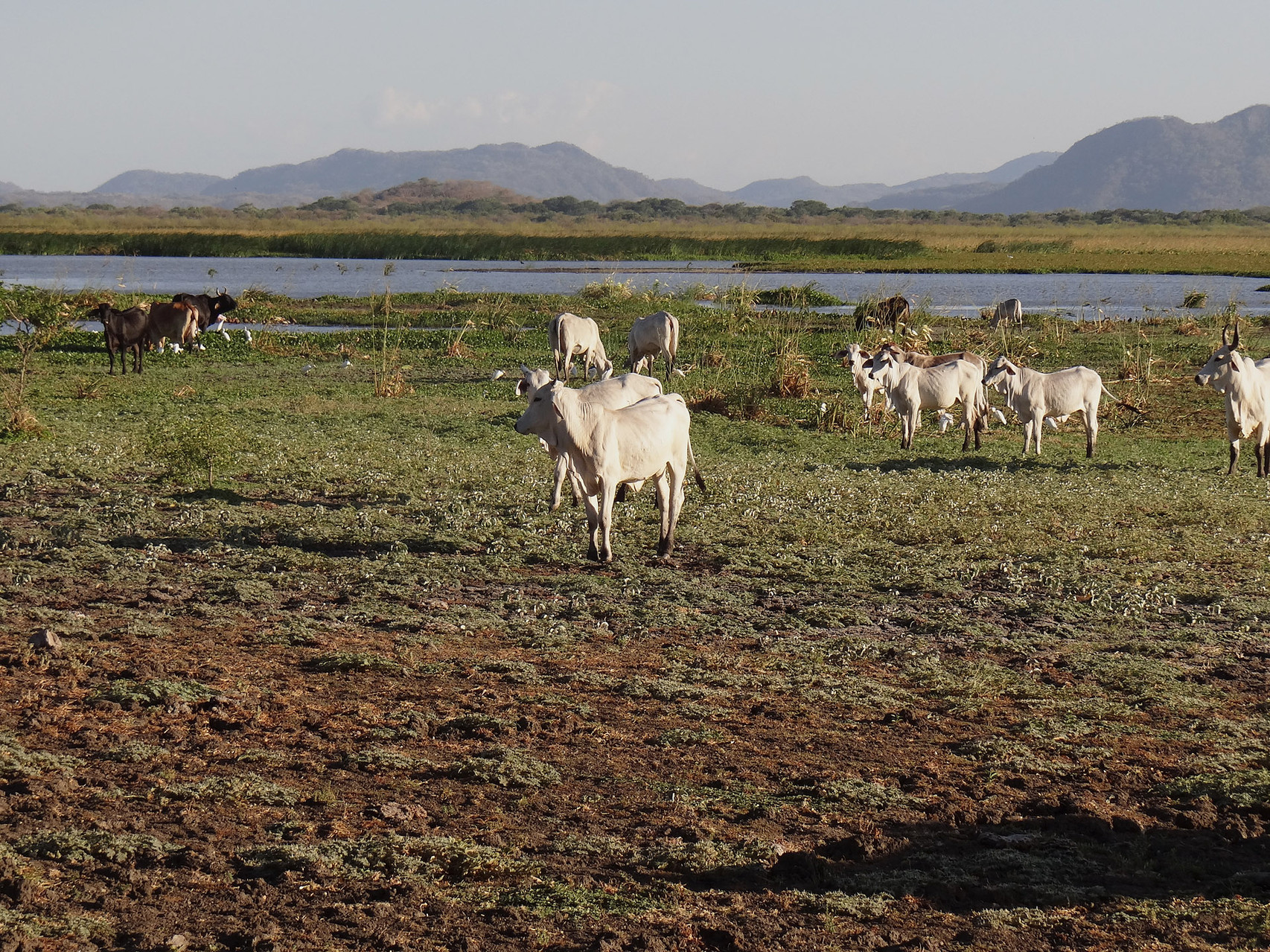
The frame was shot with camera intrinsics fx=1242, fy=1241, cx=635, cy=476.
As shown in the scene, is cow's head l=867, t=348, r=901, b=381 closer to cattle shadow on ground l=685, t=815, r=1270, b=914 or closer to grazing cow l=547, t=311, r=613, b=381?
grazing cow l=547, t=311, r=613, b=381

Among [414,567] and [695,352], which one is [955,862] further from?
[695,352]

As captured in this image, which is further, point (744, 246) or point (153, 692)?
point (744, 246)

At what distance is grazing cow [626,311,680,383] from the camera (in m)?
24.7

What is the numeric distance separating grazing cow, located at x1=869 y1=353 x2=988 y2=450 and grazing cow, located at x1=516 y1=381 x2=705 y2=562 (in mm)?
8384

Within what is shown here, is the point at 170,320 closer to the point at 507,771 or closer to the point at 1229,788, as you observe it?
the point at 507,771

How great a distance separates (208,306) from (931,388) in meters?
17.8

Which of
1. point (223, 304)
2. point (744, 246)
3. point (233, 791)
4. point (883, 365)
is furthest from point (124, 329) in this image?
point (744, 246)

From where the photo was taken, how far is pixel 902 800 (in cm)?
591

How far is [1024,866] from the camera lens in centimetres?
522

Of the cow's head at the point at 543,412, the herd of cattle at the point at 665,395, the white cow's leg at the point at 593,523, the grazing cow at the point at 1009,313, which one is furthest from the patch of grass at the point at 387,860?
the grazing cow at the point at 1009,313

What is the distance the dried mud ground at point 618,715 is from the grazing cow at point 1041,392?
3.80 meters

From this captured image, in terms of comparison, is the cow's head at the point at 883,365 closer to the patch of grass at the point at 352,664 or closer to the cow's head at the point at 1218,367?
the cow's head at the point at 1218,367

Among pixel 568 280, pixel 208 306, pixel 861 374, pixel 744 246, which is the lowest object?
pixel 861 374

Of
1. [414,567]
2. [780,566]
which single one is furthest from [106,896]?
[780,566]
